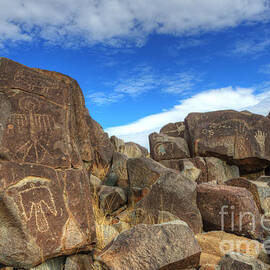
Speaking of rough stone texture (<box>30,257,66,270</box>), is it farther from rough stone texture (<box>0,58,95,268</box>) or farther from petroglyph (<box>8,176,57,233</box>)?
petroglyph (<box>8,176,57,233</box>)

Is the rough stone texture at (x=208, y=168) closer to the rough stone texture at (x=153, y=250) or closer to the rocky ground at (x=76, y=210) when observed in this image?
the rocky ground at (x=76, y=210)

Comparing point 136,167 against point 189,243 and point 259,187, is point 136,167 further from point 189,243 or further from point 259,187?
point 189,243

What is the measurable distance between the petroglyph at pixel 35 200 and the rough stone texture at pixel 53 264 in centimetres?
32

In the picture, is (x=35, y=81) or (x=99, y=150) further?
(x=99, y=150)

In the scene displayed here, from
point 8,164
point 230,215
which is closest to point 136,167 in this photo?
point 230,215

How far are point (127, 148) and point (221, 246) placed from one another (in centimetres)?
694

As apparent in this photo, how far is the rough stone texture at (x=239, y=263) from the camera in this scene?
2.16 metres

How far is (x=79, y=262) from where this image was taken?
2.62m

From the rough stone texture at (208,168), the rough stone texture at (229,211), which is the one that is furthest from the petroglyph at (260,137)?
the rough stone texture at (229,211)

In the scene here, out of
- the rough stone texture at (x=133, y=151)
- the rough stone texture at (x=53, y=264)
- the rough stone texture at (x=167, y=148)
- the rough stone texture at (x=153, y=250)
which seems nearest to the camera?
the rough stone texture at (x=153, y=250)

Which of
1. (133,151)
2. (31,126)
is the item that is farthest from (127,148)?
(31,126)

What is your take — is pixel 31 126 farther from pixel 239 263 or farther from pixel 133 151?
pixel 133 151

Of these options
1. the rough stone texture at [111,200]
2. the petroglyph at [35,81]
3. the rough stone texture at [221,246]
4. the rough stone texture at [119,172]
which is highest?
the petroglyph at [35,81]

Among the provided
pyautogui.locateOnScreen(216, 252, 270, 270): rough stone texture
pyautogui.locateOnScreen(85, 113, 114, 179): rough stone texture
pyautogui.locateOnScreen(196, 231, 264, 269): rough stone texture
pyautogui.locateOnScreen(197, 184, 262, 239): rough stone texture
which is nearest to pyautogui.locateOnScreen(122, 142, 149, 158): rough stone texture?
pyautogui.locateOnScreen(85, 113, 114, 179): rough stone texture
